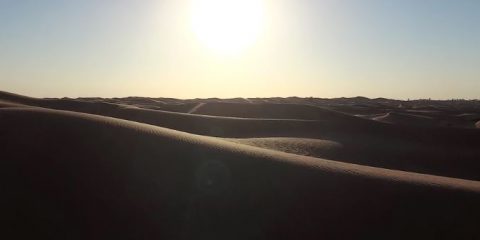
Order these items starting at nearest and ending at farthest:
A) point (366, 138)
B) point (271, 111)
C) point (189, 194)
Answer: point (189, 194) → point (366, 138) → point (271, 111)

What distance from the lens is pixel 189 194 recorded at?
2.76 metres

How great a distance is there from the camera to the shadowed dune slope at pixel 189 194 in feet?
8.32

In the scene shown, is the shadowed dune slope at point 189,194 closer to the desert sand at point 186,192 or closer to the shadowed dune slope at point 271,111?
the desert sand at point 186,192

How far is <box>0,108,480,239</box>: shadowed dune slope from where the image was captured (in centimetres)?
254

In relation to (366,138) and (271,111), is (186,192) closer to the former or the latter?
(366,138)

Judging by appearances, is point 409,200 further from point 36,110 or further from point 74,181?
point 36,110

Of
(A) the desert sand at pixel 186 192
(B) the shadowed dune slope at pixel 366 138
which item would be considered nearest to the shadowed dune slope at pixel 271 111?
(B) the shadowed dune slope at pixel 366 138

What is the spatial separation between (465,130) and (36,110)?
261 inches

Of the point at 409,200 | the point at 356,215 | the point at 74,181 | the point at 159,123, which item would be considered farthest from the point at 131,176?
the point at 159,123

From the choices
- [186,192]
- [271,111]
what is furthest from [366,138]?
[271,111]

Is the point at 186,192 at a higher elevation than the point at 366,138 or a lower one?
higher

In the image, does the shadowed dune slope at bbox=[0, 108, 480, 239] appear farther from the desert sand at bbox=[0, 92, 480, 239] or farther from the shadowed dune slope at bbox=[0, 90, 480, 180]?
the shadowed dune slope at bbox=[0, 90, 480, 180]

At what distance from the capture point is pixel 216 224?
2.60m

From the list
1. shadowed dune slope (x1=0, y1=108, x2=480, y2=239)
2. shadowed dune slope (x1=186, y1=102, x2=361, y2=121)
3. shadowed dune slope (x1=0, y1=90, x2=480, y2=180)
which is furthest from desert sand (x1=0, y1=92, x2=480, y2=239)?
shadowed dune slope (x1=186, y1=102, x2=361, y2=121)
